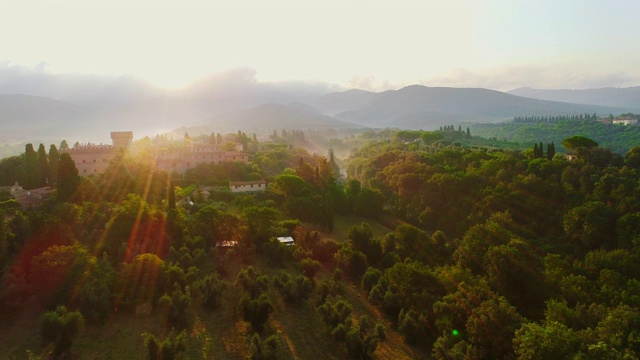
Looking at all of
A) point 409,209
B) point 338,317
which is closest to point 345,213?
point 409,209

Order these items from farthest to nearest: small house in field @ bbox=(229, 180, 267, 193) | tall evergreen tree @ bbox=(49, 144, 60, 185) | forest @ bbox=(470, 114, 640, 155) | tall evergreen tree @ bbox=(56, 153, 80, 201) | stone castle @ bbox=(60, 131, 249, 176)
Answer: forest @ bbox=(470, 114, 640, 155) → stone castle @ bbox=(60, 131, 249, 176) → small house in field @ bbox=(229, 180, 267, 193) → tall evergreen tree @ bbox=(49, 144, 60, 185) → tall evergreen tree @ bbox=(56, 153, 80, 201)

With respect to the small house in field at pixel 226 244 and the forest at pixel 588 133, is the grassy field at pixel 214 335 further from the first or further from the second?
the forest at pixel 588 133

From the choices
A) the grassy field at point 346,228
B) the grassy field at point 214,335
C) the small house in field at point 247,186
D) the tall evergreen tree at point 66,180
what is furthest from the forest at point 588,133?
the tall evergreen tree at point 66,180

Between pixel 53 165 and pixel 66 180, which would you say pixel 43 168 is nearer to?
pixel 53 165

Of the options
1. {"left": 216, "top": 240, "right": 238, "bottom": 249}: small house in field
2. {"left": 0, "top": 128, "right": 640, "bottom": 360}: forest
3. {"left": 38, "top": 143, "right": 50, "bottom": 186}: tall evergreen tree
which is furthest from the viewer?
{"left": 38, "top": 143, "right": 50, "bottom": 186}: tall evergreen tree

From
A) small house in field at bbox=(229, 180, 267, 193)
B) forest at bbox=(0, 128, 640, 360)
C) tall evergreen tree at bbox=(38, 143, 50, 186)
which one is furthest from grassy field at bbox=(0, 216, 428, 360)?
tall evergreen tree at bbox=(38, 143, 50, 186)

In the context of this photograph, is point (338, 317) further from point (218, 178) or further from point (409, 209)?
point (218, 178)

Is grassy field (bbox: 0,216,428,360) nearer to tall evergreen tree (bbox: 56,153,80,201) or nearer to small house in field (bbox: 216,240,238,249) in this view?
small house in field (bbox: 216,240,238,249)
